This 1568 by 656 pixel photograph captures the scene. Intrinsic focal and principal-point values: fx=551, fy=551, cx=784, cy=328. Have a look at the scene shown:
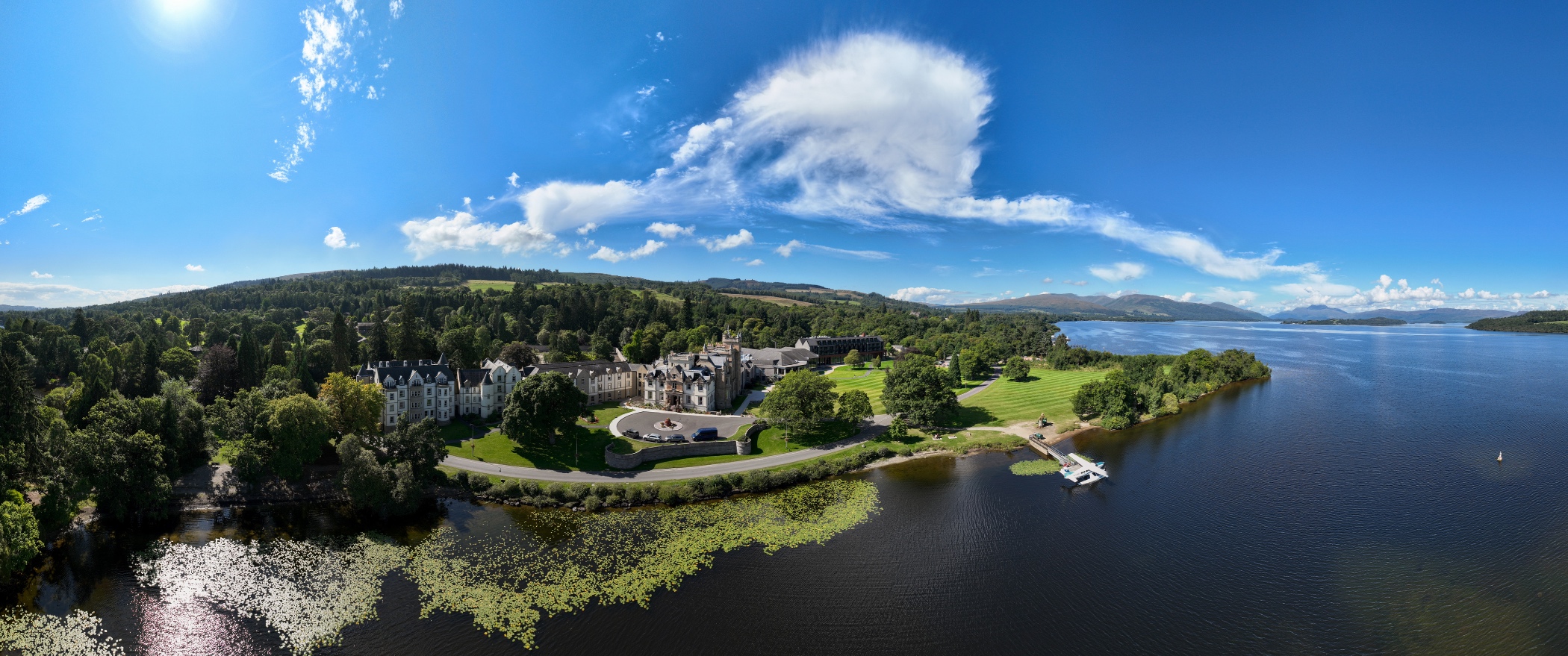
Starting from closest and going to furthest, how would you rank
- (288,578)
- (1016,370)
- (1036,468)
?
(288,578), (1036,468), (1016,370)

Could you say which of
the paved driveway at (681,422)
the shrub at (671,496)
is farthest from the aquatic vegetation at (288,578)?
the paved driveway at (681,422)

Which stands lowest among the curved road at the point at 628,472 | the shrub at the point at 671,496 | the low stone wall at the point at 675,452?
the shrub at the point at 671,496

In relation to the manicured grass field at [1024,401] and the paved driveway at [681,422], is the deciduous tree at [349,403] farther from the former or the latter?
the manicured grass field at [1024,401]

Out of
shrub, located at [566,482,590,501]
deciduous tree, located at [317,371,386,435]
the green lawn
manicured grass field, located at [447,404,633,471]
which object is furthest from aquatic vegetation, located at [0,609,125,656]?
the green lawn

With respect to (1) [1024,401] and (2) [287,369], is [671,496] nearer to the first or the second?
(2) [287,369]

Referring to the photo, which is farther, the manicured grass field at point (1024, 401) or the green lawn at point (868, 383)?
the green lawn at point (868, 383)

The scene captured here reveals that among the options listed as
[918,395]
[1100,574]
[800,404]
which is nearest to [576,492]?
[800,404]
